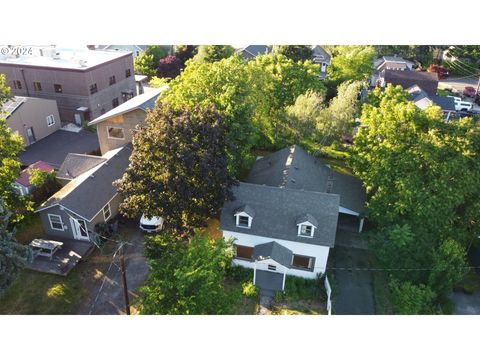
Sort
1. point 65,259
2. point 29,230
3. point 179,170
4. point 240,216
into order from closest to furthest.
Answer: point 179,170 → point 240,216 → point 65,259 → point 29,230

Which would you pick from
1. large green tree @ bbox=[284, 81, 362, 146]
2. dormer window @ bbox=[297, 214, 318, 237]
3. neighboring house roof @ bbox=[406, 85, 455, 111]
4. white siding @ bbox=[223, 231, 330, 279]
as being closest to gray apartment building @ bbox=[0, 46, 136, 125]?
large green tree @ bbox=[284, 81, 362, 146]

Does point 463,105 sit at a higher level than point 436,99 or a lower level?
lower

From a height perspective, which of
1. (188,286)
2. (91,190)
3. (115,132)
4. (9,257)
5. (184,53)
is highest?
(184,53)

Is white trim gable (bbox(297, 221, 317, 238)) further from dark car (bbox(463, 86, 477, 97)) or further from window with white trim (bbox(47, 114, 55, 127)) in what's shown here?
dark car (bbox(463, 86, 477, 97))

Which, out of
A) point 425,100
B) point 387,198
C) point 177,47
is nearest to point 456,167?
point 387,198

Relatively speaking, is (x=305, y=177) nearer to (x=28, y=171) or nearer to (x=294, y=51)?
(x=28, y=171)

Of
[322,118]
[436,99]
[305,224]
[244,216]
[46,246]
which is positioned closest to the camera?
[305,224]

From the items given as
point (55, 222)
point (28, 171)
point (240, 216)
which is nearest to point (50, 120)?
point (28, 171)
